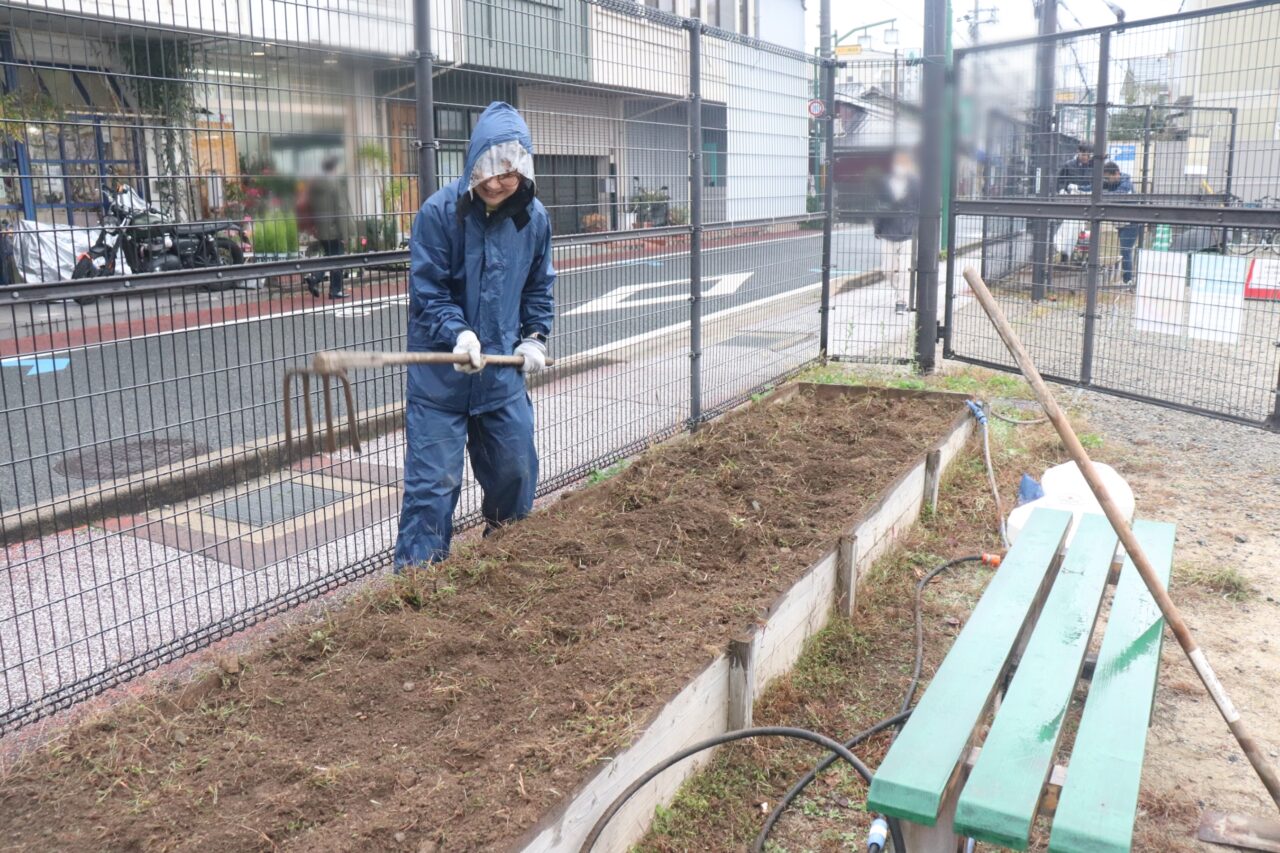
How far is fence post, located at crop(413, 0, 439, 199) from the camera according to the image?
4.36 meters

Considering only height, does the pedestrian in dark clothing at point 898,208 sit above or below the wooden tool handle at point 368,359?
above

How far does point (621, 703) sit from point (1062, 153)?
6559mm

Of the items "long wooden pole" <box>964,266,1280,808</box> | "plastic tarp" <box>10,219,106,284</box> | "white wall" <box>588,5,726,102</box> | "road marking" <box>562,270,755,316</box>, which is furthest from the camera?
"road marking" <box>562,270,755,316</box>

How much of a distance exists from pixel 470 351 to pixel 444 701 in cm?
143

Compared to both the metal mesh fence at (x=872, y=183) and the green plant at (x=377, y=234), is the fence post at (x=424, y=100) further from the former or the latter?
the metal mesh fence at (x=872, y=183)

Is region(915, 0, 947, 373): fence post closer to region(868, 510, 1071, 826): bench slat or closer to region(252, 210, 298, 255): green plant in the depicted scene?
region(868, 510, 1071, 826): bench slat

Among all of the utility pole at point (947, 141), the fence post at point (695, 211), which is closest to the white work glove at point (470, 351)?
the fence post at point (695, 211)

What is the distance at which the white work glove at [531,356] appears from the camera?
14.3 feet

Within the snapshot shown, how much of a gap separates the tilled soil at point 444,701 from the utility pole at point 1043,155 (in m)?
4.42

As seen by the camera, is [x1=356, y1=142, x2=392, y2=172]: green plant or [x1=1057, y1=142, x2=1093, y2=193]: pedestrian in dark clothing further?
[x1=1057, y1=142, x2=1093, y2=193]: pedestrian in dark clothing

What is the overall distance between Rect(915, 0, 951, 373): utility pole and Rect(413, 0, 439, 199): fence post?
4890 millimetres

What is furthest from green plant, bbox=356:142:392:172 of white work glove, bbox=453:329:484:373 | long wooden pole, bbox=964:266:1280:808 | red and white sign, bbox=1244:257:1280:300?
red and white sign, bbox=1244:257:1280:300

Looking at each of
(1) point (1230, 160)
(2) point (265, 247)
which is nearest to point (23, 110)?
(2) point (265, 247)

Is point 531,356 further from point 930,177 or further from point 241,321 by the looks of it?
point 930,177
